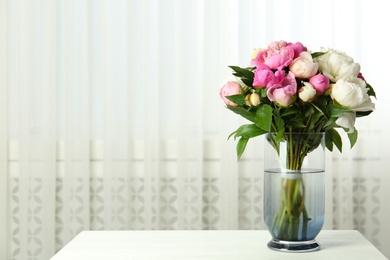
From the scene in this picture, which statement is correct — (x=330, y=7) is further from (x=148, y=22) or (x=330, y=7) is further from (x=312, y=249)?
(x=312, y=249)

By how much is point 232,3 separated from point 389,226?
1.04 meters

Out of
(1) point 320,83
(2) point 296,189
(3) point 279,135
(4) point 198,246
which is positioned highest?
(1) point 320,83

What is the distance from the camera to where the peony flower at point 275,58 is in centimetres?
→ 120

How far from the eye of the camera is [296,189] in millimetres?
1223

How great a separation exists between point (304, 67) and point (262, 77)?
3.5 inches

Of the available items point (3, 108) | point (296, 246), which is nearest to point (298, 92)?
point (296, 246)

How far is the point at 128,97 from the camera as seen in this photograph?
2225 mm

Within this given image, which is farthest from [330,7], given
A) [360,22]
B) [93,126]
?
[93,126]

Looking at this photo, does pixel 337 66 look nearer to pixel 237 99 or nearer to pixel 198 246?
pixel 237 99

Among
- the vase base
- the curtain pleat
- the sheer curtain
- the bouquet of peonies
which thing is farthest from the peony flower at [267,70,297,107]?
the curtain pleat

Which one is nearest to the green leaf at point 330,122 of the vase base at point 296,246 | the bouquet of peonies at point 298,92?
the bouquet of peonies at point 298,92

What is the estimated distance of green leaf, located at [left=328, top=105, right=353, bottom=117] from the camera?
1.18 meters

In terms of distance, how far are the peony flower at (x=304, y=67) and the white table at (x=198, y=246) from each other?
377 mm

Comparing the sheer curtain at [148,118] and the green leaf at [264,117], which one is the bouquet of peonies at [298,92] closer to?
the green leaf at [264,117]
